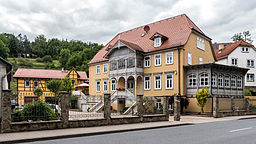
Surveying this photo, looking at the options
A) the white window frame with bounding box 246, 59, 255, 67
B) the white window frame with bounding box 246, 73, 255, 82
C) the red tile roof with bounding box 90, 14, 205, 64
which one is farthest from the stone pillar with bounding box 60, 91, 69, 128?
the white window frame with bounding box 246, 59, 255, 67

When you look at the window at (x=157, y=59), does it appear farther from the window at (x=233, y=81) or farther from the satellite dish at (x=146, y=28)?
the window at (x=233, y=81)

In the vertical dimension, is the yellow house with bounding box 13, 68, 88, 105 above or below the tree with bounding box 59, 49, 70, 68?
below

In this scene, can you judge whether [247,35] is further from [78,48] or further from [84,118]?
[78,48]

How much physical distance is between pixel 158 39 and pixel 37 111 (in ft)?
70.5

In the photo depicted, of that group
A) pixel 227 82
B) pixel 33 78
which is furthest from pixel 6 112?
pixel 33 78

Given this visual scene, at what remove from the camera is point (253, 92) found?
40.3m

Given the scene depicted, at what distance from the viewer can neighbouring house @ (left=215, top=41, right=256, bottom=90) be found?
150ft

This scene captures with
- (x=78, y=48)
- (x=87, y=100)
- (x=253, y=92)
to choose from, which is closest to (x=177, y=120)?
(x=87, y=100)

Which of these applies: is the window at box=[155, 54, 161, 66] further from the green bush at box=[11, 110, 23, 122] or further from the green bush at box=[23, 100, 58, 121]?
the green bush at box=[11, 110, 23, 122]

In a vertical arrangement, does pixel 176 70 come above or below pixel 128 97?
above

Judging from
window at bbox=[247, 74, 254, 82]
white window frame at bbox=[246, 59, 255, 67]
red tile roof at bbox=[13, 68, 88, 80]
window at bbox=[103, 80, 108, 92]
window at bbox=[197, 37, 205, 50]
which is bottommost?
window at bbox=[103, 80, 108, 92]

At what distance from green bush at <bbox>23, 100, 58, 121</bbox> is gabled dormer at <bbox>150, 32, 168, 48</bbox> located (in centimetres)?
2054

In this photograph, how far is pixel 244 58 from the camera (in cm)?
4638

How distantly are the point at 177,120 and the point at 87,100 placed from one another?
16665mm
